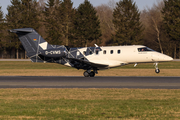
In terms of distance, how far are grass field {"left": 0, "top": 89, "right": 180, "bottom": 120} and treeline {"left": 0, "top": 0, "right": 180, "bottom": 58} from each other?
61.9 meters

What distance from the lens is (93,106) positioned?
1075 centimetres

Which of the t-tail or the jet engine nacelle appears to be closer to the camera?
the jet engine nacelle

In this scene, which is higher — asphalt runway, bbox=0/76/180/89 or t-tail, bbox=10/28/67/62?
t-tail, bbox=10/28/67/62

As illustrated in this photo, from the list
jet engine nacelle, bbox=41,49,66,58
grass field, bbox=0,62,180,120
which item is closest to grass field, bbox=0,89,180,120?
grass field, bbox=0,62,180,120

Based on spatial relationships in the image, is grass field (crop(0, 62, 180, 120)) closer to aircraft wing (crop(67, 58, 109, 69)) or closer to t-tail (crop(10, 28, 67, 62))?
aircraft wing (crop(67, 58, 109, 69))

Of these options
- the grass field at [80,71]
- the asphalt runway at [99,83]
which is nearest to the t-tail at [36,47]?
the grass field at [80,71]

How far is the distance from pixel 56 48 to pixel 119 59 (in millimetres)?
6497

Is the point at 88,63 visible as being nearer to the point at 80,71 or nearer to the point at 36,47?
the point at 36,47

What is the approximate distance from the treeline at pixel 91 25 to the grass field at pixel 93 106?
203 ft

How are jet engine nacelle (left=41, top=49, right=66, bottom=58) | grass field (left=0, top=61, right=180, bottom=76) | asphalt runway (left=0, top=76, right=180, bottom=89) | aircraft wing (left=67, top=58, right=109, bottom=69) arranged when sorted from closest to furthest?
asphalt runway (left=0, top=76, right=180, bottom=89) < aircraft wing (left=67, top=58, right=109, bottom=69) < jet engine nacelle (left=41, top=49, right=66, bottom=58) < grass field (left=0, top=61, right=180, bottom=76)

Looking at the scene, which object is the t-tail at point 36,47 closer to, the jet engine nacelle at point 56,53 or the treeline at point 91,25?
the jet engine nacelle at point 56,53

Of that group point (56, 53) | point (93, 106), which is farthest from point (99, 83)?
point (93, 106)

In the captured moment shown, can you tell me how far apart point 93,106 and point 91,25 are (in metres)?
66.5

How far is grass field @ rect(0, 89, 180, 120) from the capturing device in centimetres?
905
